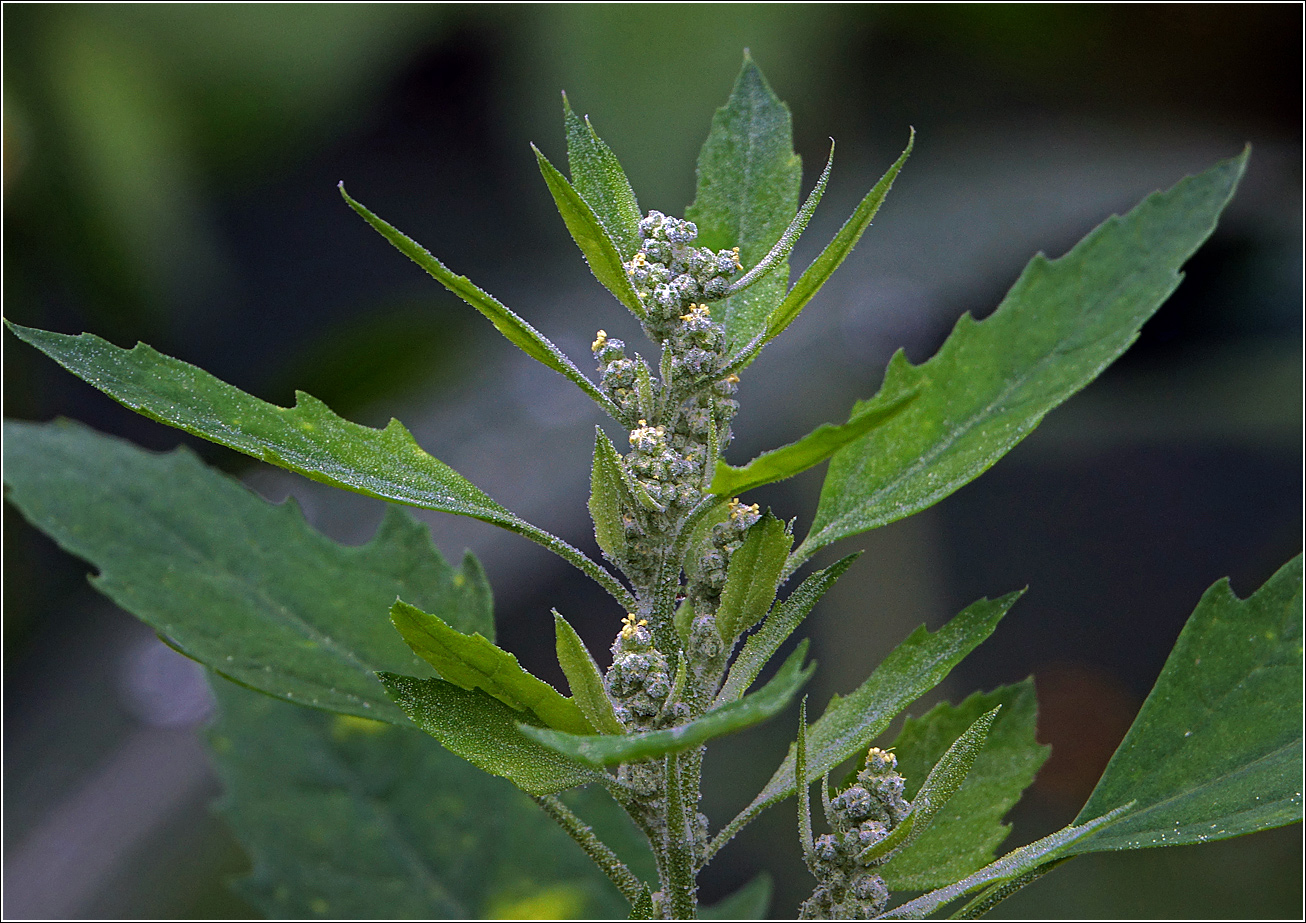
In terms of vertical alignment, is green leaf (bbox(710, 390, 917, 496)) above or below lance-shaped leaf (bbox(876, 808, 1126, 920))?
above

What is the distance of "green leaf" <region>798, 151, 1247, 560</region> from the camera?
66cm

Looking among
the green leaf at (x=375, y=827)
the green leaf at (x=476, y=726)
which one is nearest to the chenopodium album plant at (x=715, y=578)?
the green leaf at (x=476, y=726)

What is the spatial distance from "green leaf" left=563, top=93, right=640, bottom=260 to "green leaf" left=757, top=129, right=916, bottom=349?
13 centimetres

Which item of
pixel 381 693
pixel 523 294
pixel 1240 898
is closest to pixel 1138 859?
pixel 1240 898

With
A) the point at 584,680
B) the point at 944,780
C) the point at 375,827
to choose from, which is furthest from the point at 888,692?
the point at 375,827

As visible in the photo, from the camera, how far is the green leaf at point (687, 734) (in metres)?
0.44

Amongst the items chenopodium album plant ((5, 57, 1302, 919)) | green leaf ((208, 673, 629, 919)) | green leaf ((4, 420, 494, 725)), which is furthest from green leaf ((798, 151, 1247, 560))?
green leaf ((208, 673, 629, 919))

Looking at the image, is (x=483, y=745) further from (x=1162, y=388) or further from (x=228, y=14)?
(x=228, y=14)

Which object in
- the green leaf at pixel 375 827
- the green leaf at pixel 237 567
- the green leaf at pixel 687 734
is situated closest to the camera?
the green leaf at pixel 687 734

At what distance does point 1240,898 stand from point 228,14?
8.11 feet

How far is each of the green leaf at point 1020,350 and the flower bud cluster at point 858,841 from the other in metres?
0.14

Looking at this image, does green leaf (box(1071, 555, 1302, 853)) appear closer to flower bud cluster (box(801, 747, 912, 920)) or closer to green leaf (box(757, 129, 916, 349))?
flower bud cluster (box(801, 747, 912, 920))

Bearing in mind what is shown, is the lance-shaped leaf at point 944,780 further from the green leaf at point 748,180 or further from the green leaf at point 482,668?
the green leaf at point 748,180

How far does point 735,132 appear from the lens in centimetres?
74
